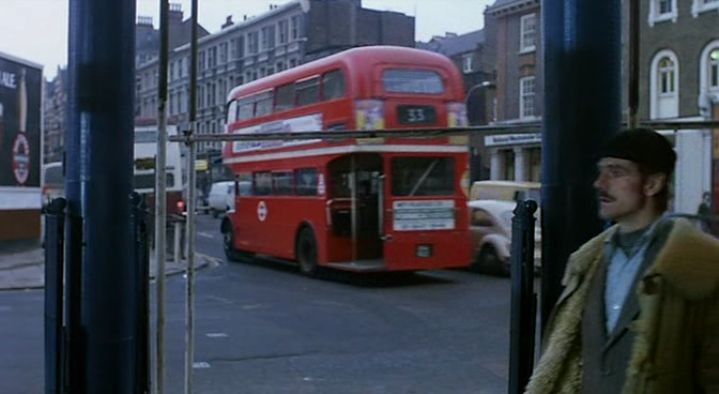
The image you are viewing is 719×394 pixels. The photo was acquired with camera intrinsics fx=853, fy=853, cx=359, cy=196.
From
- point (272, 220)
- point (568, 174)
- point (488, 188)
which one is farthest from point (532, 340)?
point (488, 188)

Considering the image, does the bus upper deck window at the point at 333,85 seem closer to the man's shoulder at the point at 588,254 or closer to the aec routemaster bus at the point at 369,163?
the aec routemaster bus at the point at 369,163

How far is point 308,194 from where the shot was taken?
1656 centimetres

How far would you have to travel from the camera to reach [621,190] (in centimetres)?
244

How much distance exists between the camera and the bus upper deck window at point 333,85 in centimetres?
1459

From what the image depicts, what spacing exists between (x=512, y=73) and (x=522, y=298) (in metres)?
13.4

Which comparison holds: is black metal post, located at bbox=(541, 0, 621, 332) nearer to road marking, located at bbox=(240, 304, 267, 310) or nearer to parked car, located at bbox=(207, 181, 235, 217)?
road marking, located at bbox=(240, 304, 267, 310)

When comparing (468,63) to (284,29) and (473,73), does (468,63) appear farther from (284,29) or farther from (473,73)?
(284,29)

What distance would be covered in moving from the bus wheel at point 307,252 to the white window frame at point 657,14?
1740 centimetres

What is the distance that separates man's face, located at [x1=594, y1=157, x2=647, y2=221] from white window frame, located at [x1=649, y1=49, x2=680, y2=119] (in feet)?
91.4

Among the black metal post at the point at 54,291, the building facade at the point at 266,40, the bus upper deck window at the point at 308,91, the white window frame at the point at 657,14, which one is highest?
the white window frame at the point at 657,14

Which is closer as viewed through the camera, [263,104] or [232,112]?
[263,104]

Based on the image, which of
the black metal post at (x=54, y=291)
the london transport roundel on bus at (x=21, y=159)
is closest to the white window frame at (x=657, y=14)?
the london transport roundel on bus at (x=21, y=159)

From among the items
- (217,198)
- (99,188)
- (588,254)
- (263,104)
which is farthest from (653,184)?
(217,198)

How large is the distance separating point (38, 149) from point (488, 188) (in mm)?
12154
